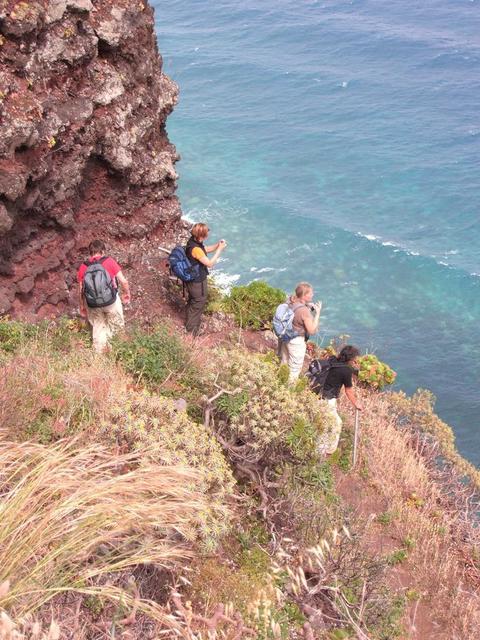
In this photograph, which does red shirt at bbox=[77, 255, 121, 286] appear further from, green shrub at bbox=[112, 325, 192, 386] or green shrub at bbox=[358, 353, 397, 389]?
green shrub at bbox=[358, 353, 397, 389]

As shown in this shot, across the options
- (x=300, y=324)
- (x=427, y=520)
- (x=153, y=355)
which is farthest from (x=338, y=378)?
(x=153, y=355)

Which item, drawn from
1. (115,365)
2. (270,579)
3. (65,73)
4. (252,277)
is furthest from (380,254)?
(270,579)

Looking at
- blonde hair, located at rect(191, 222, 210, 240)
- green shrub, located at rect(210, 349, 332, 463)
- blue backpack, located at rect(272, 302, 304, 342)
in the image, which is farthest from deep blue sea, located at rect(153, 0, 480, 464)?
green shrub, located at rect(210, 349, 332, 463)

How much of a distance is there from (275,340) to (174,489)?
33.6 feet

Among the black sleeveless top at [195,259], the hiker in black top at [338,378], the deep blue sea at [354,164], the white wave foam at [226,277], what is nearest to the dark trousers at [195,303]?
the black sleeveless top at [195,259]

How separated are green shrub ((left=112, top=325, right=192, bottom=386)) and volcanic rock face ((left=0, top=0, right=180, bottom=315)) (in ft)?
9.41

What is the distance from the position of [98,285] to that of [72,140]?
3.19m

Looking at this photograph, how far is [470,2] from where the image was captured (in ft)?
225

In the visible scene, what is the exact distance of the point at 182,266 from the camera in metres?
12.3

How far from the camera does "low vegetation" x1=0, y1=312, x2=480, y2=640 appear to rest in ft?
16.7

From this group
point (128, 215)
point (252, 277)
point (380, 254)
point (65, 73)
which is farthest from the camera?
point (380, 254)

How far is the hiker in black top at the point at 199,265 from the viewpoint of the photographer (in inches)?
470

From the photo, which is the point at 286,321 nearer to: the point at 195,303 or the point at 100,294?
the point at 195,303

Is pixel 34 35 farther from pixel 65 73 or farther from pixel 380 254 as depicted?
pixel 380 254
